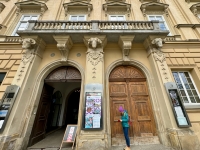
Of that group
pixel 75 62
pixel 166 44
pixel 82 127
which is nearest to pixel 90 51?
pixel 75 62

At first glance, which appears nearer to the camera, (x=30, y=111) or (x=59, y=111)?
(x=30, y=111)

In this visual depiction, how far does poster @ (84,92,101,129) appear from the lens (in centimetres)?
395

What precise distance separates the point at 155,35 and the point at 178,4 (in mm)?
7460

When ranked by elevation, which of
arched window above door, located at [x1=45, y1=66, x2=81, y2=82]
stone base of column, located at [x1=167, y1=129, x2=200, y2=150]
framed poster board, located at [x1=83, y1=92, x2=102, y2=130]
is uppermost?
arched window above door, located at [x1=45, y1=66, x2=81, y2=82]

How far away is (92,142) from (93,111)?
3.73 ft

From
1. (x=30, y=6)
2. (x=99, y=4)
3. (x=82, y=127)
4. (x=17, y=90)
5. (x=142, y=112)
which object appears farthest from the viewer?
(x=99, y=4)

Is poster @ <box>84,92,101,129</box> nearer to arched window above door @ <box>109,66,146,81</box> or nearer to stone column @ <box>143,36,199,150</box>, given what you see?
arched window above door @ <box>109,66,146,81</box>

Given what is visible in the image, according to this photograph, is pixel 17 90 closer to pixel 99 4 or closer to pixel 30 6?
pixel 30 6

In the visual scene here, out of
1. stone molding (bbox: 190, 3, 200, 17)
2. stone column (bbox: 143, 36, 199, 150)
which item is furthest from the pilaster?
stone molding (bbox: 190, 3, 200, 17)

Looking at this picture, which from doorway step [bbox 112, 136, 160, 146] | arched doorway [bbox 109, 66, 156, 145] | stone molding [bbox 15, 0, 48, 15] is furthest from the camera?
stone molding [bbox 15, 0, 48, 15]

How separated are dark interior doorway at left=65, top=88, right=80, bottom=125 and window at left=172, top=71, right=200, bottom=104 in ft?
27.7

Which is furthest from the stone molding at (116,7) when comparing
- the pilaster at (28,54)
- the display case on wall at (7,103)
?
the display case on wall at (7,103)

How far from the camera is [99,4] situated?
9.08 m

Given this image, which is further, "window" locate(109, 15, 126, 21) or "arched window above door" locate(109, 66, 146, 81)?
"window" locate(109, 15, 126, 21)
